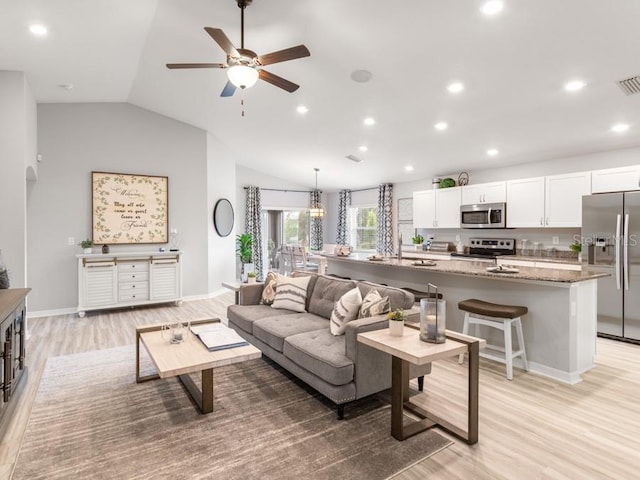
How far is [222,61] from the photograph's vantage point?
170 inches

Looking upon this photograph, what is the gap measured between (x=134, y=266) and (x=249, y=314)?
3.12 m

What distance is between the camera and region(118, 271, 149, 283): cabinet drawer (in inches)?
229

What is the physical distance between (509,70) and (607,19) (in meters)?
0.85

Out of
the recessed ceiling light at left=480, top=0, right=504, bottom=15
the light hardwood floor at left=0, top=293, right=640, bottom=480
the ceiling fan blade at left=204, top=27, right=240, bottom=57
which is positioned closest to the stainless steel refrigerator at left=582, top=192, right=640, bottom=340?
the light hardwood floor at left=0, top=293, right=640, bottom=480

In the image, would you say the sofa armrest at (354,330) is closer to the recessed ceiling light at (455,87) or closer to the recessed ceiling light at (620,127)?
the recessed ceiling light at (455,87)

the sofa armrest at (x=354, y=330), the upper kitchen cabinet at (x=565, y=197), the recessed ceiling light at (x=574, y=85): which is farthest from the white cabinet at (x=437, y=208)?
the sofa armrest at (x=354, y=330)

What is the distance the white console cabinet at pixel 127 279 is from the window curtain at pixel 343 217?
4.75 meters

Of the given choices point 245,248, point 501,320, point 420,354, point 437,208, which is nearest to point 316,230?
point 245,248

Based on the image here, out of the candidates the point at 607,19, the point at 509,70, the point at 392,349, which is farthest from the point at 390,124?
the point at 392,349

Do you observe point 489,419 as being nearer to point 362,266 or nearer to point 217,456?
point 217,456

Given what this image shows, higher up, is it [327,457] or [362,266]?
[362,266]

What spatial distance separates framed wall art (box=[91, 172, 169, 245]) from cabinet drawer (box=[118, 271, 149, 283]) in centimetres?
60

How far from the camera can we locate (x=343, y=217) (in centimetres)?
987

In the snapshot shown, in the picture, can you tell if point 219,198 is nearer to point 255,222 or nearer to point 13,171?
point 255,222
